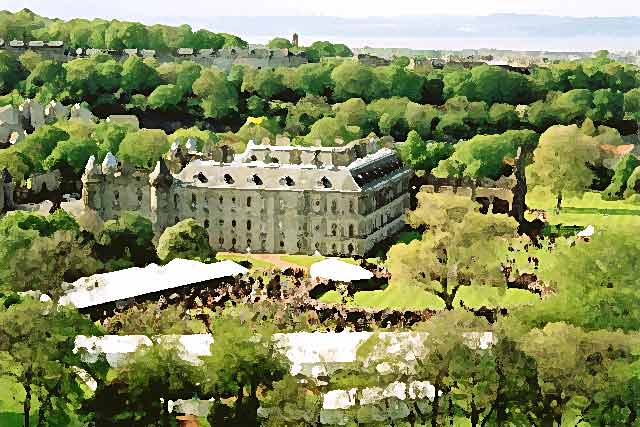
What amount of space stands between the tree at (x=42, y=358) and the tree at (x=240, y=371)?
159 inches

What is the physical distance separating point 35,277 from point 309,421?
23.0m

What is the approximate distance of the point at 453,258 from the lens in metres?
57.0

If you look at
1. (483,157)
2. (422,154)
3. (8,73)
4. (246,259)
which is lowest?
(246,259)

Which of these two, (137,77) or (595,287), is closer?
(595,287)

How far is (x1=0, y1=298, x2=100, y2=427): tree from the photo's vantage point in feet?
125

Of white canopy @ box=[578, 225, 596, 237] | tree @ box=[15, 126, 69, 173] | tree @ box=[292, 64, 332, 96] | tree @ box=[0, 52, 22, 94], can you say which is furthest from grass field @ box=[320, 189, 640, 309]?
tree @ box=[0, 52, 22, 94]

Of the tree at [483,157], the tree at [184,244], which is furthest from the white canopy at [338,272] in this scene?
the tree at [483,157]

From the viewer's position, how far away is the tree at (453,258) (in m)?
56.2

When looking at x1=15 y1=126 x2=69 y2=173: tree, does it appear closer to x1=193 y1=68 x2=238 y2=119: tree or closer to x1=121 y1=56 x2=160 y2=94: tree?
x1=193 y1=68 x2=238 y2=119: tree

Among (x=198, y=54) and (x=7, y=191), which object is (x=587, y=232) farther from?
(x=198, y=54)

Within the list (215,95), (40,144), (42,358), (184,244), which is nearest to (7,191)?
(184,244)

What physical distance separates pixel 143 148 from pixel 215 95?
36.8 meters

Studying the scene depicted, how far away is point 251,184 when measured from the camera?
235 feet

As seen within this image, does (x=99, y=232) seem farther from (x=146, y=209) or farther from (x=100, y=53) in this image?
(x=100, y=53)
